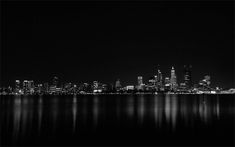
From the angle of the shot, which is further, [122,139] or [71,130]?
[71,130]

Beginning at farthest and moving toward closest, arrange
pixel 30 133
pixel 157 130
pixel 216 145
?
pixel 157 130 → pixel 30 133 → pixel 216 145

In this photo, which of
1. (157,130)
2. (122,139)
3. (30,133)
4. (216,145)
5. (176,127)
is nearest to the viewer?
(216,145)

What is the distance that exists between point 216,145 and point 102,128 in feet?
35.0

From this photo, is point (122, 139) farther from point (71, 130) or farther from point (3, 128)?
point (3, 128)

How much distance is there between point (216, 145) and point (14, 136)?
45.6 ft

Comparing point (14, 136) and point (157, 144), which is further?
point (14, 136)

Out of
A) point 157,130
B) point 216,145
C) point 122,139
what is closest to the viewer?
point 216,145

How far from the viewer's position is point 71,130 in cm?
2620

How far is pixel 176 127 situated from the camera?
28.5 metres

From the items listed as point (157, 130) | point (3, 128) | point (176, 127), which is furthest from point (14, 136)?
point (176, 127)

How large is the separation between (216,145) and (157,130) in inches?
279

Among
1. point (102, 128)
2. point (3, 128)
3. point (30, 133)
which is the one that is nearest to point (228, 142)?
point (102, 128)

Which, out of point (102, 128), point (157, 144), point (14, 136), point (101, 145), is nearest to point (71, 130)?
point (102, 128)

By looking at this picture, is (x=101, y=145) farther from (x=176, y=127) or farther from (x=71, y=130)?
(x=176, y=127)
